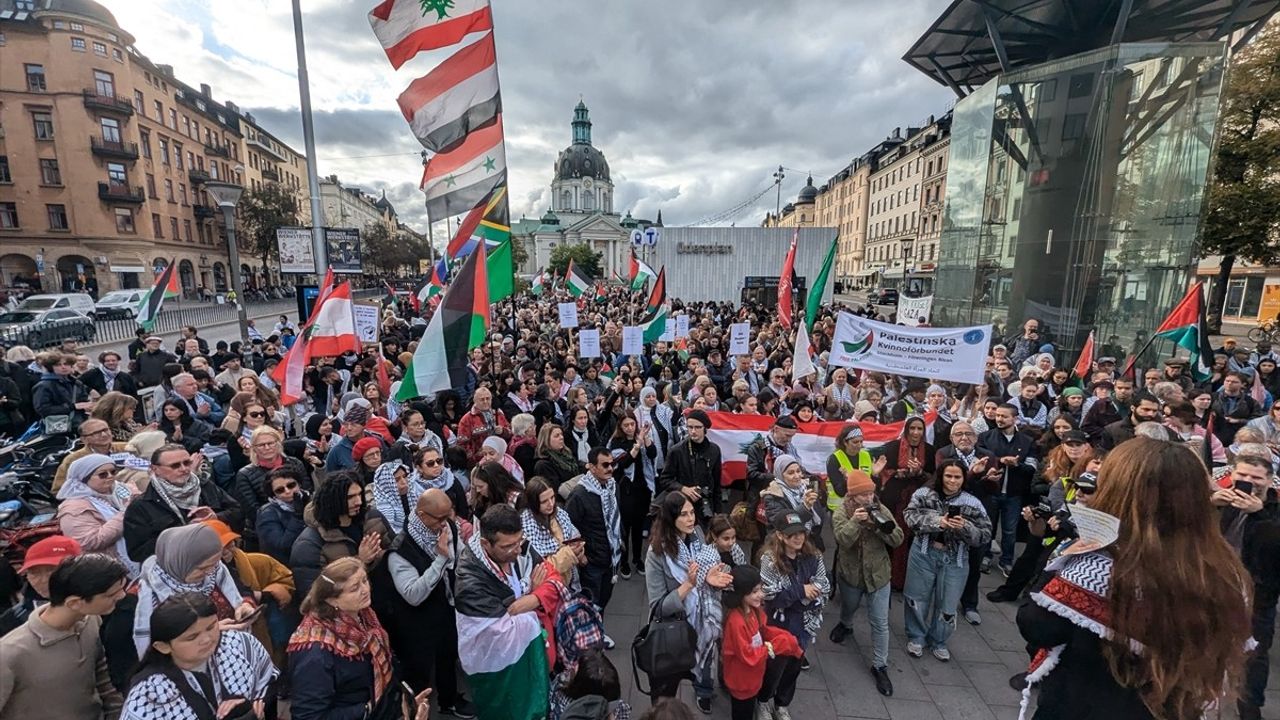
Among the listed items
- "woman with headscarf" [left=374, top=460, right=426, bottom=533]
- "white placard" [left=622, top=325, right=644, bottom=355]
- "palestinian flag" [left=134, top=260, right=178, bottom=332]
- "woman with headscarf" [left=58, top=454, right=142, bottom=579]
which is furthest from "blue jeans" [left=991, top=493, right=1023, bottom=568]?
"palestinian flag" [left=134, top=260, right=178, bottom=332]

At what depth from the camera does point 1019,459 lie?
18.5 ft

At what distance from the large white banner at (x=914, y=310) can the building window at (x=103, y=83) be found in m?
58.4

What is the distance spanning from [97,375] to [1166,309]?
22.4m

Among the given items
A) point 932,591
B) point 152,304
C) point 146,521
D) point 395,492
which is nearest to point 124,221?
point 152,304

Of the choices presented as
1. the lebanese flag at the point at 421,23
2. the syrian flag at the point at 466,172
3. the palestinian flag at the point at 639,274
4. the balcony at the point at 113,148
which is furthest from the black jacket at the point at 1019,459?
the balcony at the point at 113,148

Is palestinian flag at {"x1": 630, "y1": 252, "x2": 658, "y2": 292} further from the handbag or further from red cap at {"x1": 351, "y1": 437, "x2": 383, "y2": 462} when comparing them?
the handbag

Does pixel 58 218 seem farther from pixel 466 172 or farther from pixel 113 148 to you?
pixel 466 172

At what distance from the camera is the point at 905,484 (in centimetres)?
488

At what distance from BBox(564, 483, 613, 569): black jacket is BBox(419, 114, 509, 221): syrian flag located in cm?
419

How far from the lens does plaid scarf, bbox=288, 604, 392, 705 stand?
98.3 inches

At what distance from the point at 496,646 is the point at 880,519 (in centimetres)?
294

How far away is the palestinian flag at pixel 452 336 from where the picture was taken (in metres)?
5.30

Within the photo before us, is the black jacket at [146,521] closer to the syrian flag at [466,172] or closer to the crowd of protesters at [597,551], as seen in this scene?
the crowd of protesters at [597,551]

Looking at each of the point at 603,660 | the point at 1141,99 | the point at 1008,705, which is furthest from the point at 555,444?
the point at 1141,99
